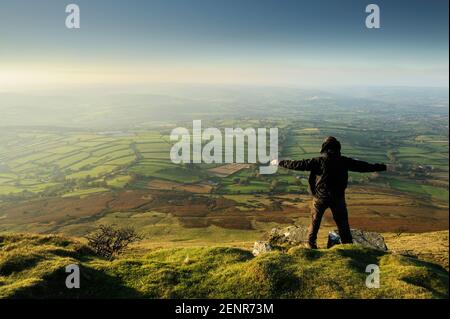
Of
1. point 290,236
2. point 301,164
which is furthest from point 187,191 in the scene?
point 301,164

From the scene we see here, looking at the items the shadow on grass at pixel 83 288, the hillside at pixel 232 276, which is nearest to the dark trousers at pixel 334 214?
the hillside at pixel 232 276

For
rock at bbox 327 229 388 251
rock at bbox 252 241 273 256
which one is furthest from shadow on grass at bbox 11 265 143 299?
rock at bbox 327 229 388 251

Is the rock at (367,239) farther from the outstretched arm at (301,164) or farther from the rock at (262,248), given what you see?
the outstretched arm at (301,164)

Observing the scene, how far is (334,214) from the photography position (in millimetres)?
13008

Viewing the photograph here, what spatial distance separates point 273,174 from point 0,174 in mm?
79592

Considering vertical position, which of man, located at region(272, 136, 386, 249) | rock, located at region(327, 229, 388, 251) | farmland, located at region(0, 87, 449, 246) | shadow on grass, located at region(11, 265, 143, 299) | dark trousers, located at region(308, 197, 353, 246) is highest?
man, located at region(272, 136, 386, 249)

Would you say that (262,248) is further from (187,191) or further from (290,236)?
(187,191)

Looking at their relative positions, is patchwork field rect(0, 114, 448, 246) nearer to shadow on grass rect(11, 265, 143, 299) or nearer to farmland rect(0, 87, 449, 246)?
farmland rect(0, 87, 449, 246)

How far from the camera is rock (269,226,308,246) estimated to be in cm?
1745

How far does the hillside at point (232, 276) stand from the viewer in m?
9.35

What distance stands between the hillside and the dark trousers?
37.3 inches

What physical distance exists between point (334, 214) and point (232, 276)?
4958 mm
